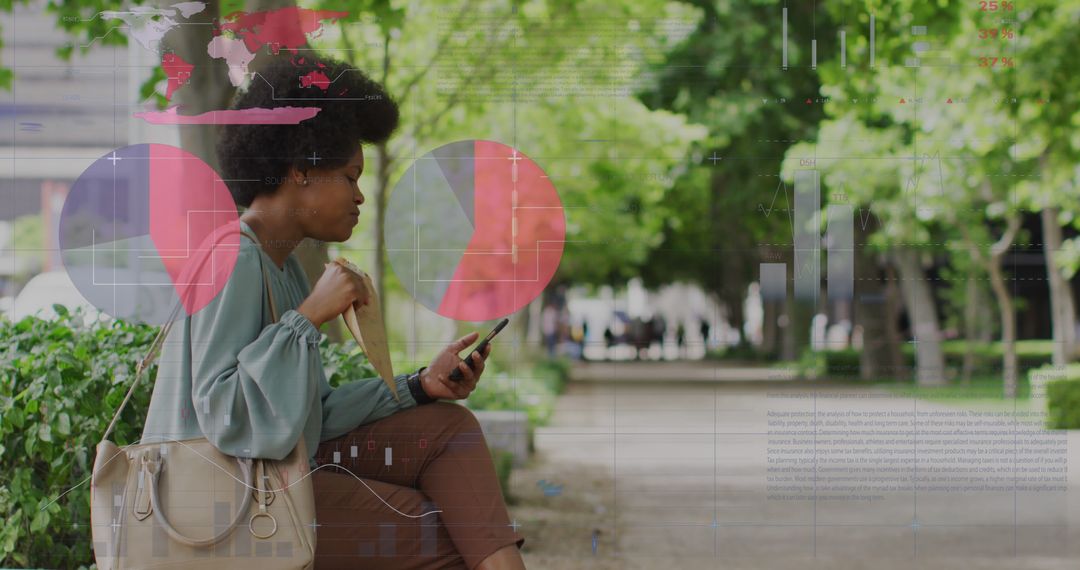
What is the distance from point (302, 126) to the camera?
3.02 metres

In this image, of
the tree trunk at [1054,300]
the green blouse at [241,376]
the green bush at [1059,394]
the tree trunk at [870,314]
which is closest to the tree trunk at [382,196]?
the green blouse at [241,376]

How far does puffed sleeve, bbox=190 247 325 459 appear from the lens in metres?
2.43

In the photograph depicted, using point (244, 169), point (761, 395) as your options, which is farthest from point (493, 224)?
point (761, 395)

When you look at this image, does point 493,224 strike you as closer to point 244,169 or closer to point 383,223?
point 383,223

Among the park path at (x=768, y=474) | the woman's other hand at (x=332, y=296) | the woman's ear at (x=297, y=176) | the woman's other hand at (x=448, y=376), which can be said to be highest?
the woman's ear at (x=297, y=176)

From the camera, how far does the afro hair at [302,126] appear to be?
117 inches

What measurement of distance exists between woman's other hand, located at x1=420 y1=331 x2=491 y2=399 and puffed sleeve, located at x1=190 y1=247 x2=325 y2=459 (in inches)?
14.9

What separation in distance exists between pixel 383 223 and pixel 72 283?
41.5 inches

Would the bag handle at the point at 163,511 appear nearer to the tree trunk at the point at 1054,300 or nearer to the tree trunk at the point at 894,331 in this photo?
the tree trunk at the point at 894,331

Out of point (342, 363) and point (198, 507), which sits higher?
point (342, 363)

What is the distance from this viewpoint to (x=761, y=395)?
11.1 ft

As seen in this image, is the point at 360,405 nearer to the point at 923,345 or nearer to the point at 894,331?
the point at 923,345

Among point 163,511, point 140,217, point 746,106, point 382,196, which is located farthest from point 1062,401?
point 140,217

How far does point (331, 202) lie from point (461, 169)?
59cm
